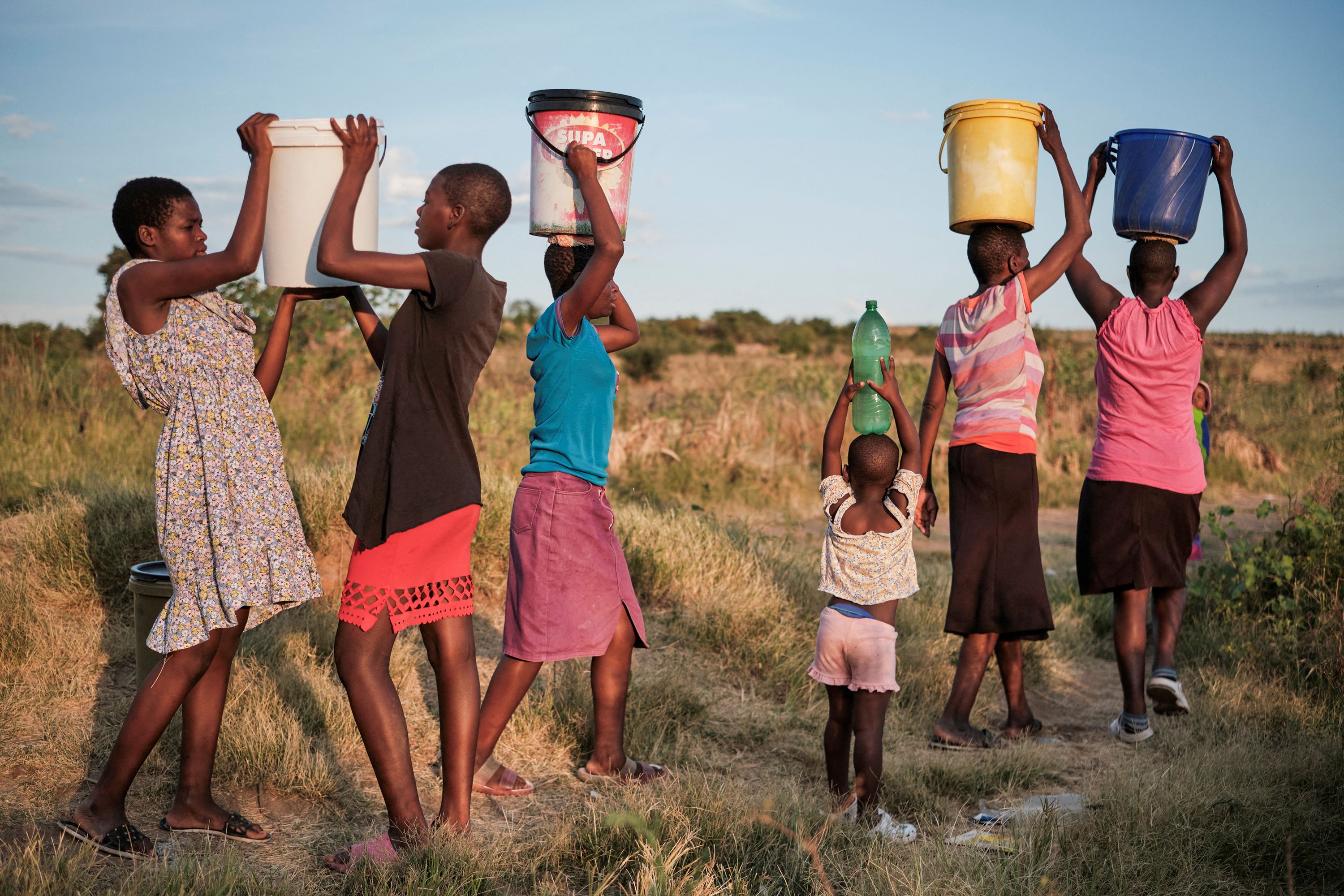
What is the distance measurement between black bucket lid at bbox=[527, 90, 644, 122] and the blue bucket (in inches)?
83.8

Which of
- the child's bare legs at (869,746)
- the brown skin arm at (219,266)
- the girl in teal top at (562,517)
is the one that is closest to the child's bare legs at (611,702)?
the girl in teal top at (562,517)

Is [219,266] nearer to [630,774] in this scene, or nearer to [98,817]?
[98,817]

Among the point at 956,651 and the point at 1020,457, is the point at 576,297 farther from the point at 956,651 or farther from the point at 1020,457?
the point at 956,651

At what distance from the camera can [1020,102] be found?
371 cm

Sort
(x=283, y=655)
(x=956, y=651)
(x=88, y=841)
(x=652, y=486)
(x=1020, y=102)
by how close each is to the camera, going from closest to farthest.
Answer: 1. (x=88, y=841)
2. (x=1020, y=102)
3. (x=283, y=655)
4. (x=956, y=651)
5. (x=652, y=486)

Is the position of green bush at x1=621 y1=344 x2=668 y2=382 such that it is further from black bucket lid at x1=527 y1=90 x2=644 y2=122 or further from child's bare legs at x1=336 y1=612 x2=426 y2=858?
child's bare legs at x1=336 y1=612 x2=426 y2=858

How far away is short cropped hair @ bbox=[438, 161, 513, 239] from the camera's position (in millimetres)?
2832

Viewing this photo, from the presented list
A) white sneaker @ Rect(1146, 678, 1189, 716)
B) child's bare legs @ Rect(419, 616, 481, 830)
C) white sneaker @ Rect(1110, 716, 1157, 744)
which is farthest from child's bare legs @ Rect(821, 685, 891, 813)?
white sneaker @ Rect(1146, 678, 1189, 716)

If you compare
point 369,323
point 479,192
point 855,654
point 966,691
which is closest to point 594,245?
point 479,192

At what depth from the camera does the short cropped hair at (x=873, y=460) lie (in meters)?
3.28

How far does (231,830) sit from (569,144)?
227 centimetres

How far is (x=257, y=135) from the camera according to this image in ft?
8.98

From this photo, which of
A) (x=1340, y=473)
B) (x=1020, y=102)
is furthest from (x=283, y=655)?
(x=1340, y=473)

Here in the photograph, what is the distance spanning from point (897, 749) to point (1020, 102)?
2.47 m
